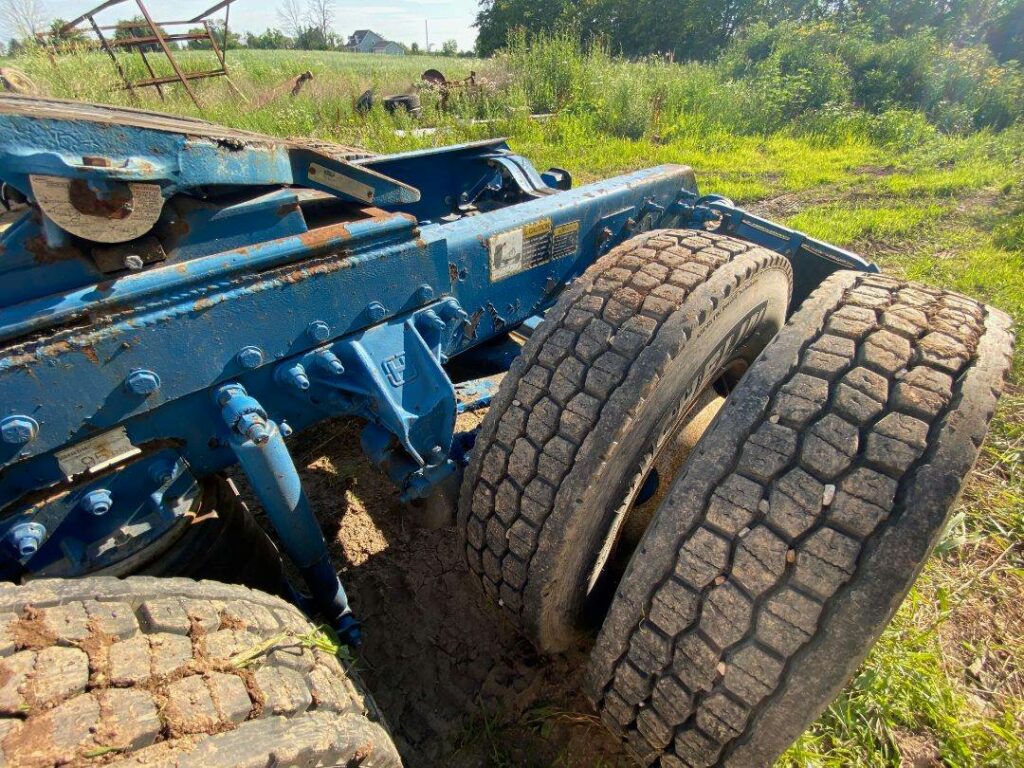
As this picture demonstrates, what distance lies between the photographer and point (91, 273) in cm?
149

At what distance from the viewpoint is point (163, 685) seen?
1158mm

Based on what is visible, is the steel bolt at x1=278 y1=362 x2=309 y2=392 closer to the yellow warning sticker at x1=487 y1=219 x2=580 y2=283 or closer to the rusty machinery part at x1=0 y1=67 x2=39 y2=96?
the yellow warning sticker at x1=487 y1=219 x2=580 y2=283

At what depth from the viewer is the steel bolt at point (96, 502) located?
155 cm

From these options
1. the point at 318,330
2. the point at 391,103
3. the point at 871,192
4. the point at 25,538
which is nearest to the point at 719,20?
the point at 391,103

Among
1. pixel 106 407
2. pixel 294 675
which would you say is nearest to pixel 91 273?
pixel 106 407

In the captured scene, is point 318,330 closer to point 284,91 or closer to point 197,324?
point 197,324

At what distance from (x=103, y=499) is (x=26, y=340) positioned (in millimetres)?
473

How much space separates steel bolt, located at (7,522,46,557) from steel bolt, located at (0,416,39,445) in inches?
10.3

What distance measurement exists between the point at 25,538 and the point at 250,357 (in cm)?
72

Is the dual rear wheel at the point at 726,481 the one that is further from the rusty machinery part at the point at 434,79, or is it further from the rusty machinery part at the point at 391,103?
the rusty machinery part at the point at 434,79

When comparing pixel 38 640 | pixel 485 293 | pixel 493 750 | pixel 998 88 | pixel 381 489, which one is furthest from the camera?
pixel 998 88

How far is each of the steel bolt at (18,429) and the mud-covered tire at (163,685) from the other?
1.18 feet

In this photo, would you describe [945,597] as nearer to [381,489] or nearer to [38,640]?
[381,489]

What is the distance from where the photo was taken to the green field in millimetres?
2082
